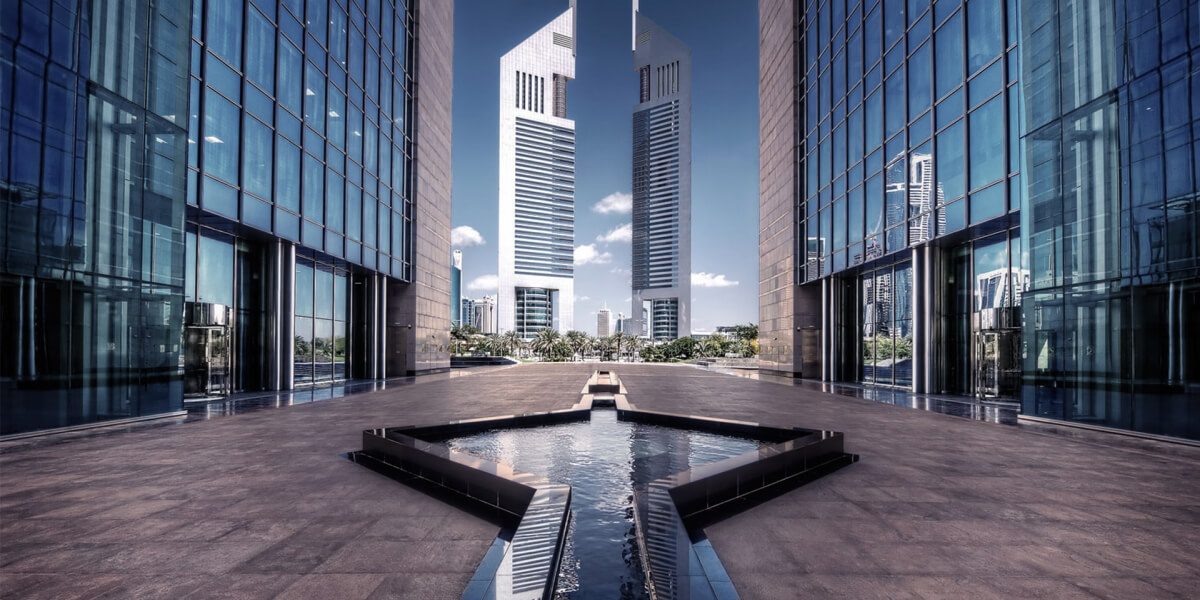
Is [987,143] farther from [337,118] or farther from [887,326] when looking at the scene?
[337,118]

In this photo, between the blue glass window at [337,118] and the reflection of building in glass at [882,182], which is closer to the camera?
the reflection of building in glass at [882,182]

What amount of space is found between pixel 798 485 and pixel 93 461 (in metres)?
10.7

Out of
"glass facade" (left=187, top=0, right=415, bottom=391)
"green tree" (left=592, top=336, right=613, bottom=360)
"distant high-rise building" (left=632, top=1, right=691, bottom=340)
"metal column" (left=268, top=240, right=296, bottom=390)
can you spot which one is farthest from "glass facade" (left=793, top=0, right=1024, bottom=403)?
"distant high-rise building" (left=632, top=1, right=691, bottom=340)

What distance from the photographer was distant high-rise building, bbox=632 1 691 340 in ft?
576

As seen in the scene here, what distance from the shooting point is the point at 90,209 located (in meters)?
11.4

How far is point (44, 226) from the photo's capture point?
10555 mm

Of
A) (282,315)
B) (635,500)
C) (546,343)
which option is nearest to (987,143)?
(635,500)

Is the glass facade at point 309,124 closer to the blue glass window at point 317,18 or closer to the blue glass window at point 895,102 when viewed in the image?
the blue glass window at point 317,18

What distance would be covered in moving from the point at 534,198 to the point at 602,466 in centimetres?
15930

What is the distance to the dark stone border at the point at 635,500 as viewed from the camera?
3.64 metres

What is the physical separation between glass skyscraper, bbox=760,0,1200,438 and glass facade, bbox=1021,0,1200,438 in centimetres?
3

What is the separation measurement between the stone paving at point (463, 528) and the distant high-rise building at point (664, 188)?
543 ft

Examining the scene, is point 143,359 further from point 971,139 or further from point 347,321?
point 971,139

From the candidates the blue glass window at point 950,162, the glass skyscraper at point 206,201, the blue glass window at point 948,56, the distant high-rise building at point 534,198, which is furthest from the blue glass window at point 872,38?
the distant high-rise building at point 534,198
